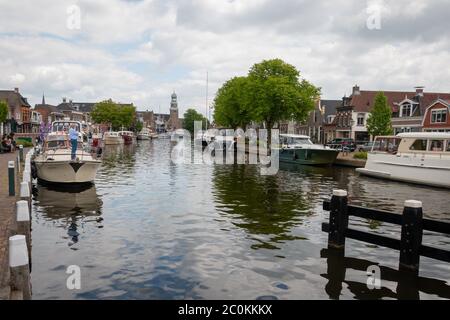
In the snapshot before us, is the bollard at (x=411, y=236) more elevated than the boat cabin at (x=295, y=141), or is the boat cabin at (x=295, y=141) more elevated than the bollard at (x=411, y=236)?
the boat cabin at (x=295, y=141)

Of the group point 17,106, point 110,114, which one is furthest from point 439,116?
point 17,106

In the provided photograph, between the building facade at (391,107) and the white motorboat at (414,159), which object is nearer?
the white motorboat at (414,159)

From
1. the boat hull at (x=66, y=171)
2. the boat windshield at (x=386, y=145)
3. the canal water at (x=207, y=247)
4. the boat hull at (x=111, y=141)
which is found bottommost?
the canal water at (x=207, y=247)

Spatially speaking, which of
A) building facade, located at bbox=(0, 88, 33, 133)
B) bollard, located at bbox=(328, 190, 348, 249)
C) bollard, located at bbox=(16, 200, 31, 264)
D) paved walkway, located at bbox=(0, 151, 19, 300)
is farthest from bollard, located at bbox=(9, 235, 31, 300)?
building facade, located at bbox=(0, 88, 33, 133)

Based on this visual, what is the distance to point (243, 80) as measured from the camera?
210 ft

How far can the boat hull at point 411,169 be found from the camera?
2402 centimetres

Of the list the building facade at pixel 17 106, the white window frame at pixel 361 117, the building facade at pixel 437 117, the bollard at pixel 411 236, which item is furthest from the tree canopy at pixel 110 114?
the bollard at pixel 411 236

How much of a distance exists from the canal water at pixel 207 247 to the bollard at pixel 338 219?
14.3 inches

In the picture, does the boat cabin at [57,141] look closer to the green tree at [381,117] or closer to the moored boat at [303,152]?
the moored boat at [303,152]

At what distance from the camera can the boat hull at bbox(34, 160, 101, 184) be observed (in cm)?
2069

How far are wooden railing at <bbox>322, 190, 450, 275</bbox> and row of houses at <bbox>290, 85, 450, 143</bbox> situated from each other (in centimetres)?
4300

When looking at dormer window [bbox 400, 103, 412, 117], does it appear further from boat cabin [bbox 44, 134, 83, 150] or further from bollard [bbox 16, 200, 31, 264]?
bollard [bbox 16, 200, 31, 264]

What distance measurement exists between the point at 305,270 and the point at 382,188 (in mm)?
15947
